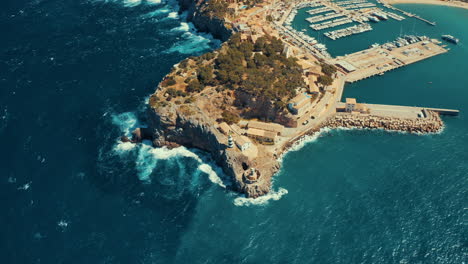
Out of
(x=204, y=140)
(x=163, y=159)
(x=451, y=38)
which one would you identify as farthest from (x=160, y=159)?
(x=451, y=38)

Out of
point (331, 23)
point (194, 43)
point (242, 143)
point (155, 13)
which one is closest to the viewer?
point (242, 143)

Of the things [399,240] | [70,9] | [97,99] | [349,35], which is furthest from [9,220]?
[349,35]

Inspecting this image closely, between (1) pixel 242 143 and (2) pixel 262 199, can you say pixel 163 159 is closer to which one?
(1) pixel 242 143

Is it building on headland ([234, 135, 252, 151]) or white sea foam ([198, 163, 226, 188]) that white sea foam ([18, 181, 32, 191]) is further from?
building on headland ([234, 135, 252, 151])

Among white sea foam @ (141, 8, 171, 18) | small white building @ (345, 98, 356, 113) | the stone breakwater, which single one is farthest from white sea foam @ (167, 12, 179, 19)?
the stone breakwater

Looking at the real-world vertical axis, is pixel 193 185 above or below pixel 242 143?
below

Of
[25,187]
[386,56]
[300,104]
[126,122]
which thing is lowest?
[25,187]

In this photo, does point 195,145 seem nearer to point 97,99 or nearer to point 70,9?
point 97,99

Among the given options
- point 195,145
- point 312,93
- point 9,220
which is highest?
point 312,93
